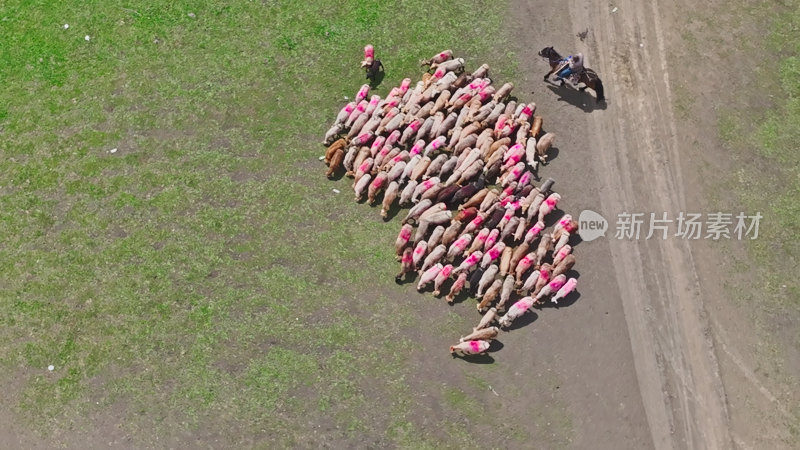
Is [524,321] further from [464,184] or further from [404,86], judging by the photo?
[404,86]

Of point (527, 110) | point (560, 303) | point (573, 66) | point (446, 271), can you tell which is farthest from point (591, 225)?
point (573, 66)

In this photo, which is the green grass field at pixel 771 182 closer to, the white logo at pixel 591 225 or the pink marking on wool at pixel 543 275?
the white logo at pixel 591 225

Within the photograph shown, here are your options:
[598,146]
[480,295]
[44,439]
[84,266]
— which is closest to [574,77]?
[598,146]

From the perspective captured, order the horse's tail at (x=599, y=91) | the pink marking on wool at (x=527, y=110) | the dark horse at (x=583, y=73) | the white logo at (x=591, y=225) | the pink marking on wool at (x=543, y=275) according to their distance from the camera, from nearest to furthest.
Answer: the pink marking on wool at (x=543, y=275)
the white logo at (x=591, y=225)
the pink marking on wool at (x=527, y=110)
the dark horse at (x=583, y=73)
the horse's tail at (x=599, y=91)

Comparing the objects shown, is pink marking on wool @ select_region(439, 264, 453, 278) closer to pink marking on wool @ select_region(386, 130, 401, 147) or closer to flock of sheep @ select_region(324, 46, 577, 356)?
flock of sheep @ select_region(324, 46, 577, 356)

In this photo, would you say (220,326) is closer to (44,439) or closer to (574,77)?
(44,439)

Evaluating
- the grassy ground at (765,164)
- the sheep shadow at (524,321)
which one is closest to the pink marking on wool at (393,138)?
the sheep shadow at (524,321)

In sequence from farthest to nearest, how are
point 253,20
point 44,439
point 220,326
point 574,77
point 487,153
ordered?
point 253,20
point 574,77
point 487,153
point 220,326
point 44,439
